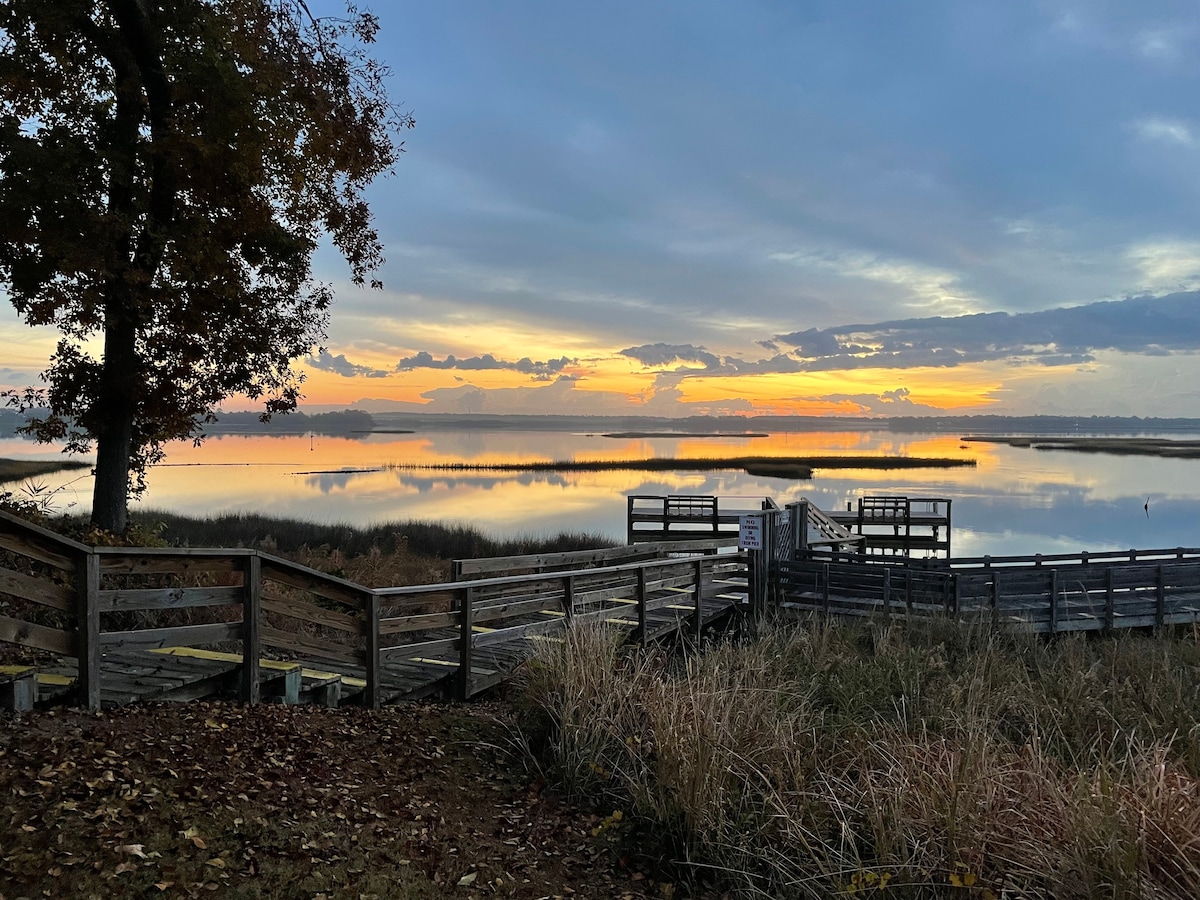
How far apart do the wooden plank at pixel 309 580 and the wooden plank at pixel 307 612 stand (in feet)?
0.51

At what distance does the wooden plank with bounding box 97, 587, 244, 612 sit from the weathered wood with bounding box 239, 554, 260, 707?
9 cm

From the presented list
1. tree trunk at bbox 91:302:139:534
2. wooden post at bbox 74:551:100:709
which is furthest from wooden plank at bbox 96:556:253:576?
tree trunk at bbox 91:302:139:534

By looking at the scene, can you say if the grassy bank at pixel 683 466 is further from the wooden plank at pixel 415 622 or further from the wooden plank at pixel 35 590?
the wooden plank at pixel 35 590

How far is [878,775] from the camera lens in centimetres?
529

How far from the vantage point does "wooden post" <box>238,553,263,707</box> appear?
659cm

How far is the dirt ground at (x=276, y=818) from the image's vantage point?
4.04 metres

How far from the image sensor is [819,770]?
202 inches

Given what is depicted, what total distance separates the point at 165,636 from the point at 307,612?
1374mm

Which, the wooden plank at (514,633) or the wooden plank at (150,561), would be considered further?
the wooden plank at (514,633)

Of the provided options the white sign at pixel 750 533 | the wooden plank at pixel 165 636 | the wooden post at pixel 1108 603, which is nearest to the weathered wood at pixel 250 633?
the wooden plank at pixel 165 636

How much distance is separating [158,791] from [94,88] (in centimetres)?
1313

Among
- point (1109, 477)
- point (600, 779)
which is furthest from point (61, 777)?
point (1109, 477)

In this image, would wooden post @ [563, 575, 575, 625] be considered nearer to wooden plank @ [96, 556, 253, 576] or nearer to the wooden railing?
wooden plank @ [96, 556, 253, 576]

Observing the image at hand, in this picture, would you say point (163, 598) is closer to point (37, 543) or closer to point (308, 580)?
point (37, 543)
